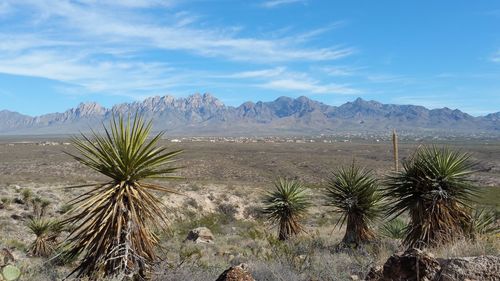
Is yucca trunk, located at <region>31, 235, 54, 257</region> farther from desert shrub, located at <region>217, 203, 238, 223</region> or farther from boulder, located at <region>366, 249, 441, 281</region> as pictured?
desert shrub, located at <region>217, 203, 238, 223</region>

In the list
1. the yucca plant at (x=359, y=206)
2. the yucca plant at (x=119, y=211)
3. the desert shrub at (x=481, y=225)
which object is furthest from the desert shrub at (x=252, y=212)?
the yucca plant at (x=119, y=211)

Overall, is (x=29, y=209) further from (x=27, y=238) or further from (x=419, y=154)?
(x=419, y=154)

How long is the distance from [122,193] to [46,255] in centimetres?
878

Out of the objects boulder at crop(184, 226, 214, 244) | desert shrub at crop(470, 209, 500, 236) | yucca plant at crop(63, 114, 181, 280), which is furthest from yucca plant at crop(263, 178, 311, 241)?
yucca plant at crop(63, 114, 181, 280)

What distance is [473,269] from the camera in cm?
503

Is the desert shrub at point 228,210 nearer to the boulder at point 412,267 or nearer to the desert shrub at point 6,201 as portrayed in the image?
the desert shrub at point 6,201

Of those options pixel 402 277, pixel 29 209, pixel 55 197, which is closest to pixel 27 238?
pixel 29 209

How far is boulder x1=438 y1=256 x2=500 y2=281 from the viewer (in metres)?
5.00

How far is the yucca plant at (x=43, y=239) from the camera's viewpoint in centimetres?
1478

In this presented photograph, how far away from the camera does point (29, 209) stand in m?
23.4

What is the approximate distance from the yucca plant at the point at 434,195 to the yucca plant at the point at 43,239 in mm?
10839

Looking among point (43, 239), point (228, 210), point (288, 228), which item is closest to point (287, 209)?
point (288, 228)

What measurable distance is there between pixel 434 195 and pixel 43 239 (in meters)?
12.4

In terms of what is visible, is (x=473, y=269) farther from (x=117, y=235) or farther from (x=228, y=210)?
(x=228, y=210)
